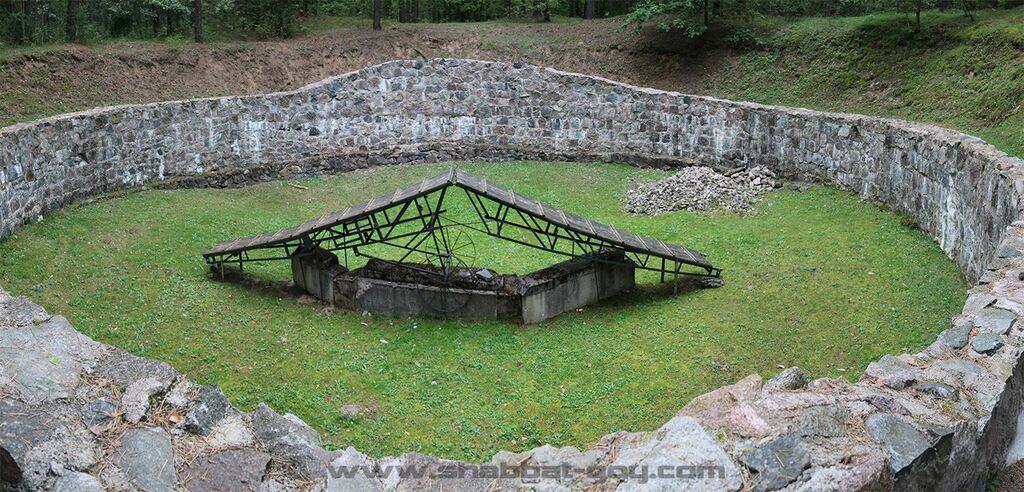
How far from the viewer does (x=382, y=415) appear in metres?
8.96

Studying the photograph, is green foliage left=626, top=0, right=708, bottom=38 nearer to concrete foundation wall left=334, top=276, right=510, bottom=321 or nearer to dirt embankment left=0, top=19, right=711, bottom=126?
dirt embankment left=0, top=19, right=711, bottom=126

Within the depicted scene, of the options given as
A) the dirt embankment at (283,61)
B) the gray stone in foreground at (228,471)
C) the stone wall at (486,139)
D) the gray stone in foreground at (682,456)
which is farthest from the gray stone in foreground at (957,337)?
the dirt embankment at (283,61)

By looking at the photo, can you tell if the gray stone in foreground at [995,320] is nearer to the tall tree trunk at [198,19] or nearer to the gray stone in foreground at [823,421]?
the gray stone in foreground at [823,421]

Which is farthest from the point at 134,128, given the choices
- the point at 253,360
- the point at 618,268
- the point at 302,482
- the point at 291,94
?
the point at 302,482

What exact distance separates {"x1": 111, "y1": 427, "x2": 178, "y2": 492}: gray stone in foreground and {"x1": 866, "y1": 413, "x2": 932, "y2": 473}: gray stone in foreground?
13.3ft

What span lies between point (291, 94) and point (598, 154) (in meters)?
7.37

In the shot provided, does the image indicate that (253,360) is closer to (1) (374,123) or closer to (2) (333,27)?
(1) (374,123)

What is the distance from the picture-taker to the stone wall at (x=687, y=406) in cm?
487

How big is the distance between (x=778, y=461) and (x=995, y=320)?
11.0 feet

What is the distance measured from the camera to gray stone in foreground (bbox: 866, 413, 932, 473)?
4832 mm

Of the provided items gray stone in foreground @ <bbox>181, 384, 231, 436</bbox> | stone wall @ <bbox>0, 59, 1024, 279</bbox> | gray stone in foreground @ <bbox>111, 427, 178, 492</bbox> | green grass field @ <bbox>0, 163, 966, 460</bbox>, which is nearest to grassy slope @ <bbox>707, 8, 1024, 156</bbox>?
stone wall @ <bbox>0, 59, 1024, 279</bbox>

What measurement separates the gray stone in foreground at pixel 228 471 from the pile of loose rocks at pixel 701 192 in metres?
12.1

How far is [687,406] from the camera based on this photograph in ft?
19.1

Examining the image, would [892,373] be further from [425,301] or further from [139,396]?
[425,301]
